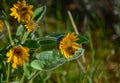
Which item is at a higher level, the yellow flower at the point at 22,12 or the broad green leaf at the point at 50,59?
the yellow flower at the point at 22,12

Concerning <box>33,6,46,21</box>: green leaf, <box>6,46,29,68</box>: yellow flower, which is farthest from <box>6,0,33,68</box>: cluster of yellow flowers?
<box>33,6,46,21</box>: green leaf

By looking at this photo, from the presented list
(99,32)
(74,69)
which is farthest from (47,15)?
(74,69)

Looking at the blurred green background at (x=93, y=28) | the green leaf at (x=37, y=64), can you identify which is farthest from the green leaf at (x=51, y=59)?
the blurred green background at (x=93, y=28)

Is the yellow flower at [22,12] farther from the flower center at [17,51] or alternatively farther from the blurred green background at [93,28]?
the blurred green background at [93,28]

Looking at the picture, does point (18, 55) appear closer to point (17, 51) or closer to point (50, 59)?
point (17, 51)

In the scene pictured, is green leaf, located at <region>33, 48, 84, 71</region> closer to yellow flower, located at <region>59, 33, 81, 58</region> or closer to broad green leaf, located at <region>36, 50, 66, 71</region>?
broad green leaf, located at <region>36, 50, 66, 71</region>

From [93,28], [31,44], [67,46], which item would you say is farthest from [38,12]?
[93,28]
